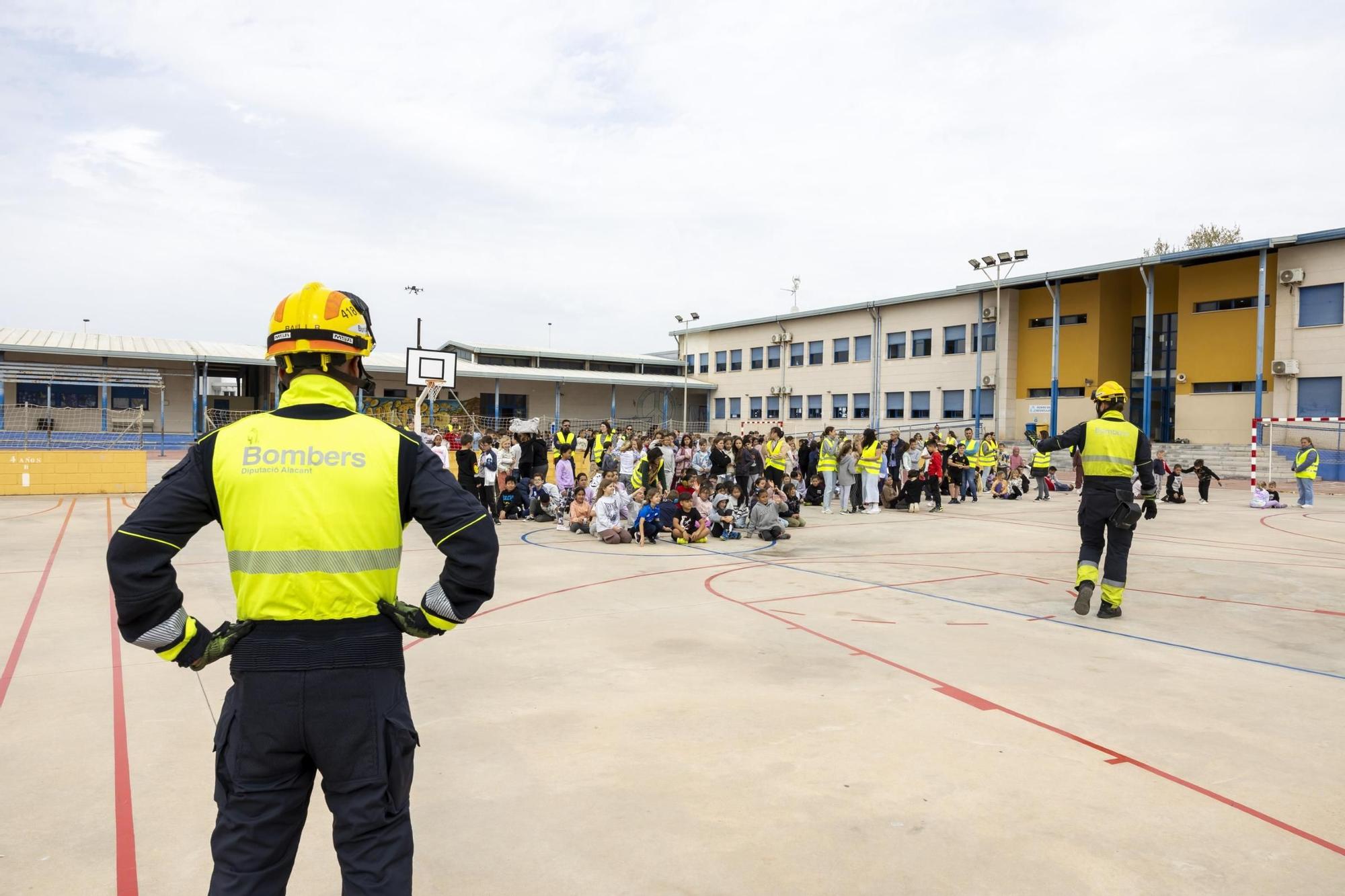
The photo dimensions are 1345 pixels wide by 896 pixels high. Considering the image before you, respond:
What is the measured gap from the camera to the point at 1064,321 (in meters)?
37.7

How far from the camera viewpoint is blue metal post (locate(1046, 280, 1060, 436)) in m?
36.5

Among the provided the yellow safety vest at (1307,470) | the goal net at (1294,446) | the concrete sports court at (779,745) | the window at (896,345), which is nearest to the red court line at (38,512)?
the concrete sports court at (779,745)

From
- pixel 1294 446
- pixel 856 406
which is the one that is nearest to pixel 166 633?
pixel 1294 446

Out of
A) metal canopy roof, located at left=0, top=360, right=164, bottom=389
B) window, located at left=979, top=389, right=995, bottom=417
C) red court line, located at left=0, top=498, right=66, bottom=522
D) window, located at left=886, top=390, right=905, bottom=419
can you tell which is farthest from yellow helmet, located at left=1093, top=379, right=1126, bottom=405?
window, located at left=886, top=390, right=905, bottom=419

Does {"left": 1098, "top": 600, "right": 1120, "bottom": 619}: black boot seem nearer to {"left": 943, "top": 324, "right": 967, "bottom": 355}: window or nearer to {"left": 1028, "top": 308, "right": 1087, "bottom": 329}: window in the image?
{"left": 1028, "top": 308, "right": 1087, "bottom": 329}: window

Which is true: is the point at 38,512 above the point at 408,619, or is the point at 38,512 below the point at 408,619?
below

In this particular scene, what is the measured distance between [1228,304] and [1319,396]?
5.01 meters

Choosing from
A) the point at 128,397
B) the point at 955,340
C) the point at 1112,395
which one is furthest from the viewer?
the point at 955,340

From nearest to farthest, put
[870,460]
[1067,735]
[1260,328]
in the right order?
[1067,735]
[870,460]
[1260,328]

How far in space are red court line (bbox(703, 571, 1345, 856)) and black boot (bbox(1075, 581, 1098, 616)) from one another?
2532 mm

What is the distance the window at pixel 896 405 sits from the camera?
144 feet

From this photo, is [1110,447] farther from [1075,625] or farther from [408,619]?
[408,619]

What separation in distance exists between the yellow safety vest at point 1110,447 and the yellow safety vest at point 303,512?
717 cm

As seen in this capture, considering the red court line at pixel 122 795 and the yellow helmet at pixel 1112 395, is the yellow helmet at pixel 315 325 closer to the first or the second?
the red court line at pixel 122 795
